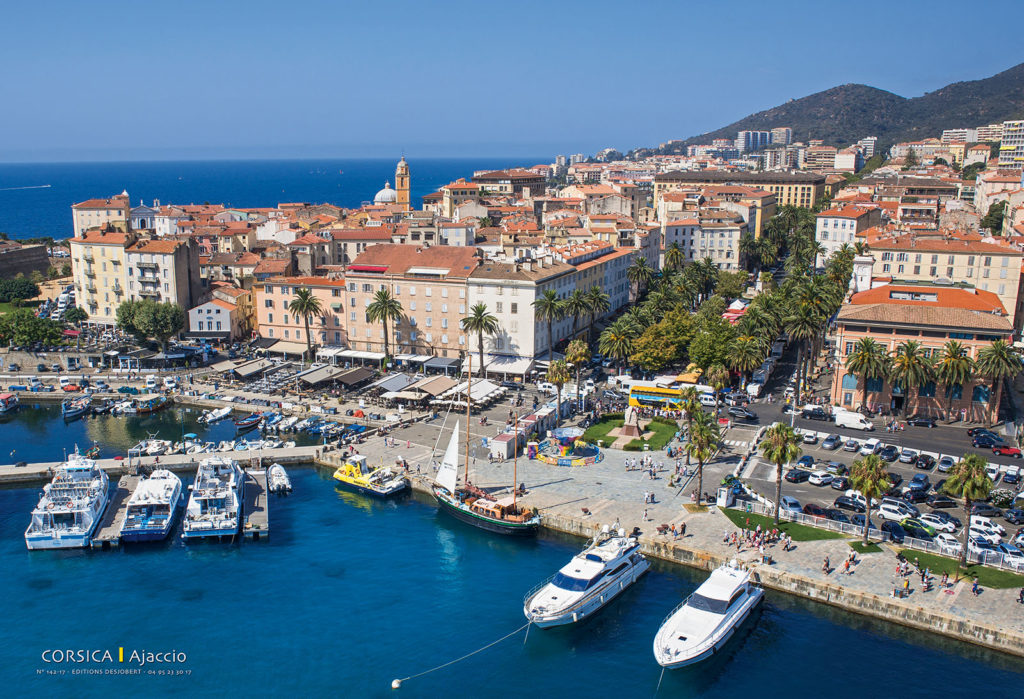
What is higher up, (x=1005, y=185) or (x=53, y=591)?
(x=1005, y=185)

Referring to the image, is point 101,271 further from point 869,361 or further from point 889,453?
point 889,453

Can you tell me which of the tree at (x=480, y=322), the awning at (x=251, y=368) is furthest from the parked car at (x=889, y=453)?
the awning at (x=251, y=368)

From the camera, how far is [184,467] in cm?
7231

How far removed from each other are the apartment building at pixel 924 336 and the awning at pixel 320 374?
52.0m

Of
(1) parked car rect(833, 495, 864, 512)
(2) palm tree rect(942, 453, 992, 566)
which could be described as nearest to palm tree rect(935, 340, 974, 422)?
(1) parked car rect(833, 495, 864, 512)

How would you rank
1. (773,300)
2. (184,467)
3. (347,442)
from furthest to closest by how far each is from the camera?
(773,300) < (347,442) < (184,467)

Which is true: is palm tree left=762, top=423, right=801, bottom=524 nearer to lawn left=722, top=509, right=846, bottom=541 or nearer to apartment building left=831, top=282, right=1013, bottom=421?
lawn left=722, top=509, right=846, bottom=541

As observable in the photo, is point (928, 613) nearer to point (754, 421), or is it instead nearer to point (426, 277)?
point (754, 421)

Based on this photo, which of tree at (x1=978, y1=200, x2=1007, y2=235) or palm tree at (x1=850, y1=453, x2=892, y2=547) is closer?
palm tree at (x1=850, y1=453, x2=892, y2=547)

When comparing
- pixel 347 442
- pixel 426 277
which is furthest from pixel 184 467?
pixel 426 277

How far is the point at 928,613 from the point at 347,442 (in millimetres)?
49189

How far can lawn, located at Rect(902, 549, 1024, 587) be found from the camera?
1923 inches

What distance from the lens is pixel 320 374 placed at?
93.4 metres

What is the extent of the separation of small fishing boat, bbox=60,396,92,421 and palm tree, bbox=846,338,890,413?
7668 centimetres
